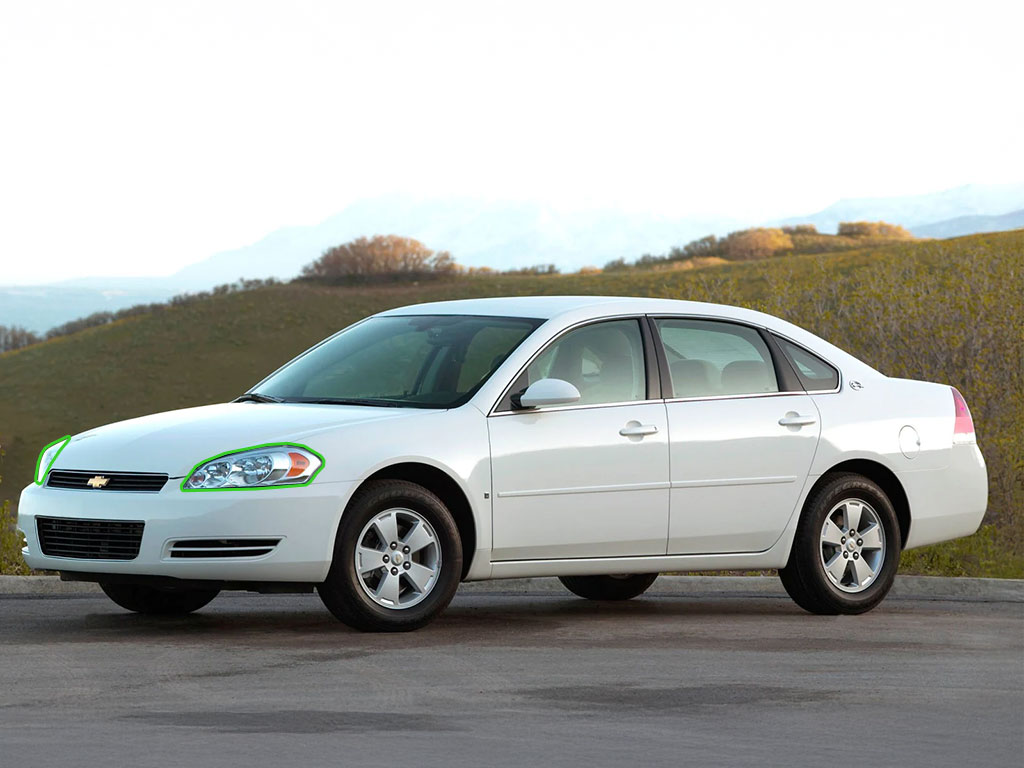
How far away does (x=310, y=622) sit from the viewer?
376 inches

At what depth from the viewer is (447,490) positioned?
29.7 feet

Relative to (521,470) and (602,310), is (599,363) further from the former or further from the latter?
(521,470)

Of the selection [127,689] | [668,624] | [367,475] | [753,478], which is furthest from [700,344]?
[127,689]

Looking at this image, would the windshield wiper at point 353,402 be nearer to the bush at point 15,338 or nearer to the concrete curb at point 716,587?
the concrete curb at point 716,587

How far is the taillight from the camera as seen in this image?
1088 cm

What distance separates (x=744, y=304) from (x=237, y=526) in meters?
10.9

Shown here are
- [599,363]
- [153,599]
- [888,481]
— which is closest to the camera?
[599,363]

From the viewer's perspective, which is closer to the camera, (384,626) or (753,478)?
(384,626)

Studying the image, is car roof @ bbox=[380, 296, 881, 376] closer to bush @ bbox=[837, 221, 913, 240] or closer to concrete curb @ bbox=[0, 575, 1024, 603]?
concrete curb @ bbox=[0, 575, 1024, 603]

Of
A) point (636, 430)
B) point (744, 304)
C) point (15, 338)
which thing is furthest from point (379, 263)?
point (636, 430)

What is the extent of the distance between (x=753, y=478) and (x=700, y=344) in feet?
2.77

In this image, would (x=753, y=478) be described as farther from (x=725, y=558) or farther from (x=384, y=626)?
(x=384, y=626)

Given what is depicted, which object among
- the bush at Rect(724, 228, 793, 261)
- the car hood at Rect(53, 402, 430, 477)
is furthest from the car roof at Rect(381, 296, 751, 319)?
the bush at Rect(724, 228, 793, 261)

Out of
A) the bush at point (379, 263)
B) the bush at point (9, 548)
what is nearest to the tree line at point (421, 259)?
the bush at point (379, 263)
